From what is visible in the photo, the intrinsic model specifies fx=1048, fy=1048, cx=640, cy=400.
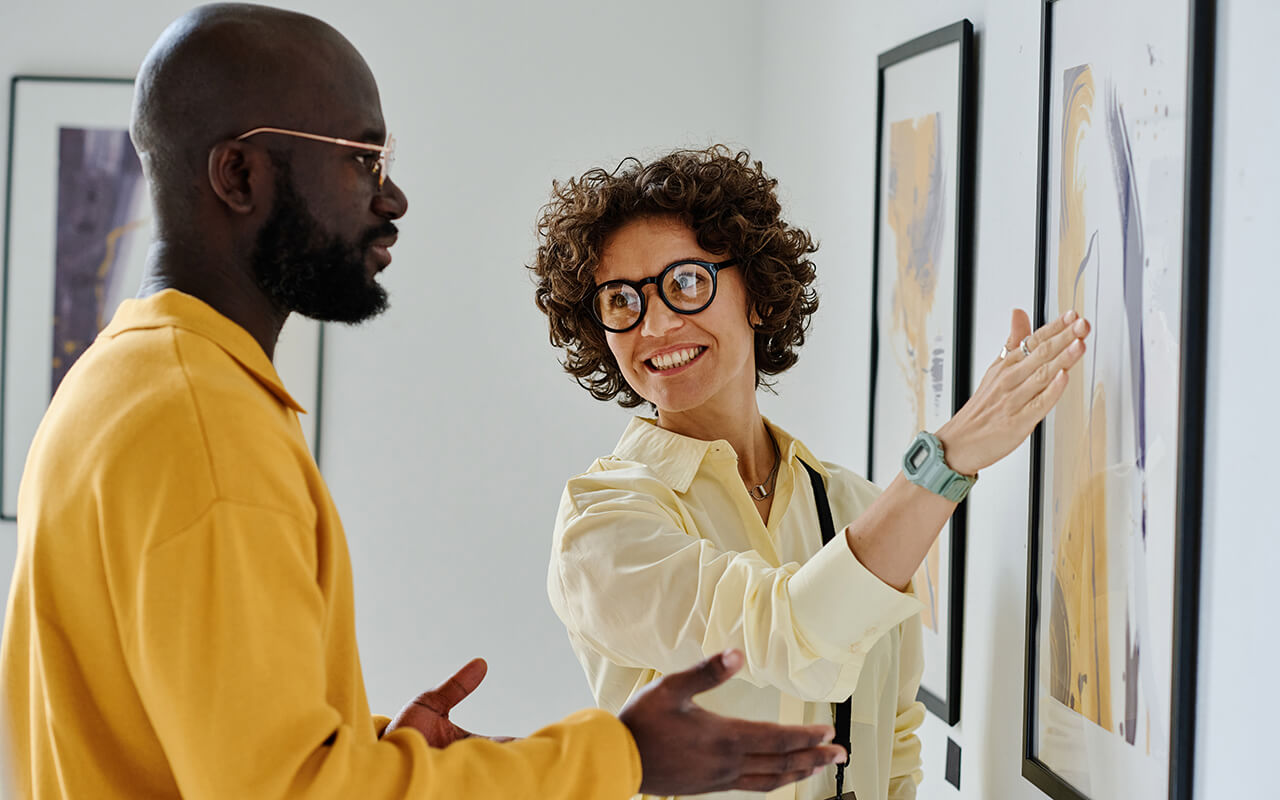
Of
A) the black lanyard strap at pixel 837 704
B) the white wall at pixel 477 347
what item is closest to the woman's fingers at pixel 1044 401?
the black lanyard strap at pixel 837 704

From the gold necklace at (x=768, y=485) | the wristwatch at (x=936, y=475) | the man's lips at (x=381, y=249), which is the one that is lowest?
the gold necklace at (x=768, y=485)

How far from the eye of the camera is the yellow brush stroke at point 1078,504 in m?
1.20

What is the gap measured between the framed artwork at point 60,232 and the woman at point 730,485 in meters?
1.67

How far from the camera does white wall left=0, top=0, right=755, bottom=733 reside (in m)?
3.10

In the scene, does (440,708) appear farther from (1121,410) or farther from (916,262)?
(916,262)

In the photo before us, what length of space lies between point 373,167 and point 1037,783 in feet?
3.63

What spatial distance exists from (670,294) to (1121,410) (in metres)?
0.68

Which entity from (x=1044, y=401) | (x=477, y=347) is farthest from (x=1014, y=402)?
(x=477, y=347)

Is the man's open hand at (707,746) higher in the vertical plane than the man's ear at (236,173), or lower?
lower

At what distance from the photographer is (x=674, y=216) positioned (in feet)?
5.35

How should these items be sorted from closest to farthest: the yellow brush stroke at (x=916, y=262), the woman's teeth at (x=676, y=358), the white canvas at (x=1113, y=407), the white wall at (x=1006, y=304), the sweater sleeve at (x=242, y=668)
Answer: the sweater sleeve at (x=242, y=668) → the white wall at (x=1006, y=304) → the white canvas at (x=1113, y=407) → the woman's teeth at (x=676, y=358) → the yellow brush stroke at (x=916, y=262)

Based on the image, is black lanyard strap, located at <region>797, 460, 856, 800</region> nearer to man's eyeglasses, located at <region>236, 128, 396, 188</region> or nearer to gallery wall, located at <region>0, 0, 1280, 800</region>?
man's eyeglasses, located at <region>236, 128, 396, 188</region>

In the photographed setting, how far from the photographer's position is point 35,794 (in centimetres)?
92

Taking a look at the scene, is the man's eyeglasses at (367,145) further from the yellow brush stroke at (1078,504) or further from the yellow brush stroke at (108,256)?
the yellow brush stroke at (108,256)
